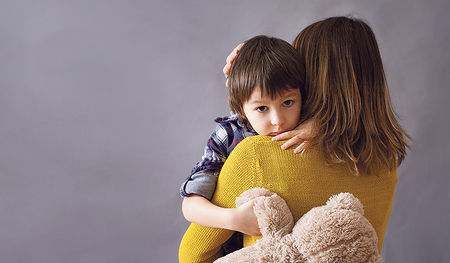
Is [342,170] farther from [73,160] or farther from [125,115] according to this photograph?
[73,160]

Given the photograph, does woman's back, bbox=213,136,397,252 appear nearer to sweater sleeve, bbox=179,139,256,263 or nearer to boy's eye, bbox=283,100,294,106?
sweater sleeve, bbox=179,139,256,263

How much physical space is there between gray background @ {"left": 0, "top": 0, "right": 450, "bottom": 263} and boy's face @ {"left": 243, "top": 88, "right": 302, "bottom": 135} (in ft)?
3.89

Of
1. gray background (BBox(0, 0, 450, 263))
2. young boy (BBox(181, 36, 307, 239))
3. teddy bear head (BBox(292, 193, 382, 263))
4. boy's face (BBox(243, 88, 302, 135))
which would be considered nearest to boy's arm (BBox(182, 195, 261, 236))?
young boy (BBox(181, 36, 307, 239))

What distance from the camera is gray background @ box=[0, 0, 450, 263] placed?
186 cm

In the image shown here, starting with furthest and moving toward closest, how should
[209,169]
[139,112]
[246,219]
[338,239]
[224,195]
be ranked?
[139,112] → [209,169] → [224,195] → [246,219] → [338,239]

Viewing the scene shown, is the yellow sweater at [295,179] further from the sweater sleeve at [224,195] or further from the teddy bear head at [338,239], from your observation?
the teddy bear head at [338,239]

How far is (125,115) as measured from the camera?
6.52ft

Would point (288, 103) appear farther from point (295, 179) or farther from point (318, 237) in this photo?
point (318, 237)

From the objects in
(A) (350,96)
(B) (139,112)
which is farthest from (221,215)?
(B) (139,112)

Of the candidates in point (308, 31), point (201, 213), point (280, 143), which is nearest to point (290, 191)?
point (280, 143)

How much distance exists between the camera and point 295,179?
0.74 meters

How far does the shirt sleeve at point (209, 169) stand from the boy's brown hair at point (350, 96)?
259 mm

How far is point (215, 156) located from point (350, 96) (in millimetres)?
406

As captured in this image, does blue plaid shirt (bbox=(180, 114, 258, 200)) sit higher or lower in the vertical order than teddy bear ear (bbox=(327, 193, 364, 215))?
higher
